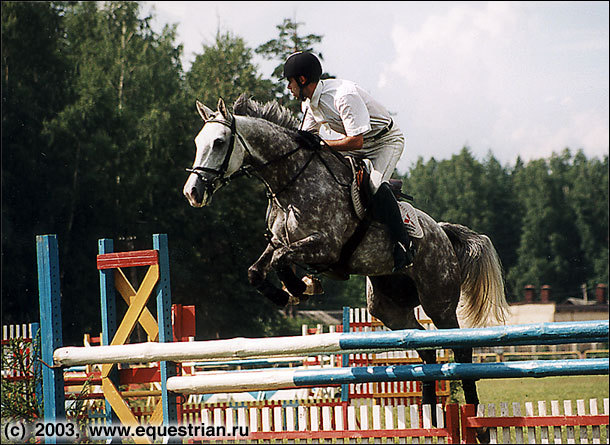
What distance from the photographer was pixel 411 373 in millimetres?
4332

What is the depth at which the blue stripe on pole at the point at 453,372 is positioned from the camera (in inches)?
159

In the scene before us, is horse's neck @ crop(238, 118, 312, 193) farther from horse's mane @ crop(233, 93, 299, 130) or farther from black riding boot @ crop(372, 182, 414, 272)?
black riding boot @ crop(372, 182, 414, 272)

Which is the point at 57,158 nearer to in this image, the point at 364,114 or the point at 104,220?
the point at 104,220

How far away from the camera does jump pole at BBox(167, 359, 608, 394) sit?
4.15 m

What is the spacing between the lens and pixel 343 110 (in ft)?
16.9

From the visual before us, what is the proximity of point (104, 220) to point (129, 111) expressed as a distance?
13.2 feet

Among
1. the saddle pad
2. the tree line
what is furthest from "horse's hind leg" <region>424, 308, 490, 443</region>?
the tree line

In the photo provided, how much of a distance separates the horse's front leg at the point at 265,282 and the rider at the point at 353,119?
811 millimetres

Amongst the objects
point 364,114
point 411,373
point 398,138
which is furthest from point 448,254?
point 411,373

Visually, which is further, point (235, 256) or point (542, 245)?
point (542, 245)

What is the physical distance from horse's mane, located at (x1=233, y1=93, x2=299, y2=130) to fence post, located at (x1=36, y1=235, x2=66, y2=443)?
1.53 metres

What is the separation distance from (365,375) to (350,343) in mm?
399

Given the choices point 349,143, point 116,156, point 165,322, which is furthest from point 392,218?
point 116,156

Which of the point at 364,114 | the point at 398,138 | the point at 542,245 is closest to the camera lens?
the point at 364,114
